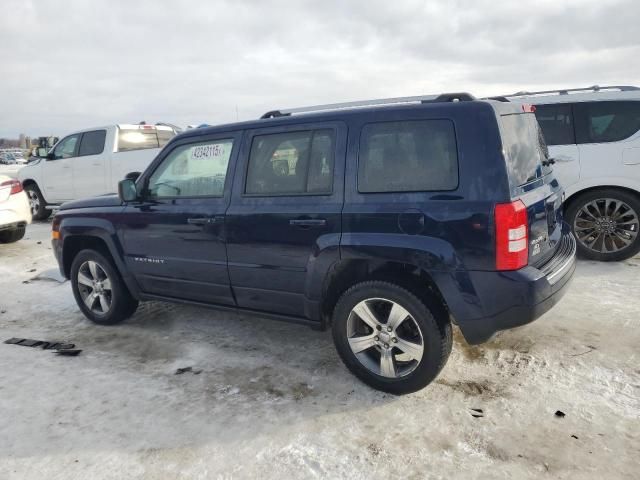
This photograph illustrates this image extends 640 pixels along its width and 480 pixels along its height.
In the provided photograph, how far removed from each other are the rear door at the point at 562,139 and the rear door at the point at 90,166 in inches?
328

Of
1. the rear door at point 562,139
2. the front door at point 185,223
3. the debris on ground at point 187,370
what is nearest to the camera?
the debris on ground at point 187,370

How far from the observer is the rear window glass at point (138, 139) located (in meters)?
10.4

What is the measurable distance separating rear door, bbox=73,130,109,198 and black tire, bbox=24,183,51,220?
1450 millimetres

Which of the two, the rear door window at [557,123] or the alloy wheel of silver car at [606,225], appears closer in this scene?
the alloy wheel of silver car at [606,225]

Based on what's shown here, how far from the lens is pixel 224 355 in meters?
4.04

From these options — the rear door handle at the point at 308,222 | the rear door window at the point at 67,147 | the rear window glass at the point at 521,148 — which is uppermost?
the rear door window at the point at 67,147

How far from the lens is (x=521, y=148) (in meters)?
3.18

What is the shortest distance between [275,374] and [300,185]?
4.51 ft

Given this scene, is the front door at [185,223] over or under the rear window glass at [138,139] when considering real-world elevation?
under

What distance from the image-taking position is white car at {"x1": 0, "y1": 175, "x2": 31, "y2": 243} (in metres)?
8.28

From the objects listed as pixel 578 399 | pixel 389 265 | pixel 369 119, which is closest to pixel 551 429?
pixel 578 399

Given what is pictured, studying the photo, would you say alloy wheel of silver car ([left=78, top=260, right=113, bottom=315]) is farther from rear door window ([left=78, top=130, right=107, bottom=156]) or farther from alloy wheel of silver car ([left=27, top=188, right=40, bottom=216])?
alloy wheel of silver car ([left=27, top=188, right=40, bottom=216])

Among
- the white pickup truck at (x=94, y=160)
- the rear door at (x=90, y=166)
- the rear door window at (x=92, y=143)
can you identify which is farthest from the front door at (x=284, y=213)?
the rear door window at (x=92, y=143)

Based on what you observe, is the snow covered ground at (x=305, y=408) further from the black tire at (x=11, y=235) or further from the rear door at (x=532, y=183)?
the black tire at (x=11, y=235)
